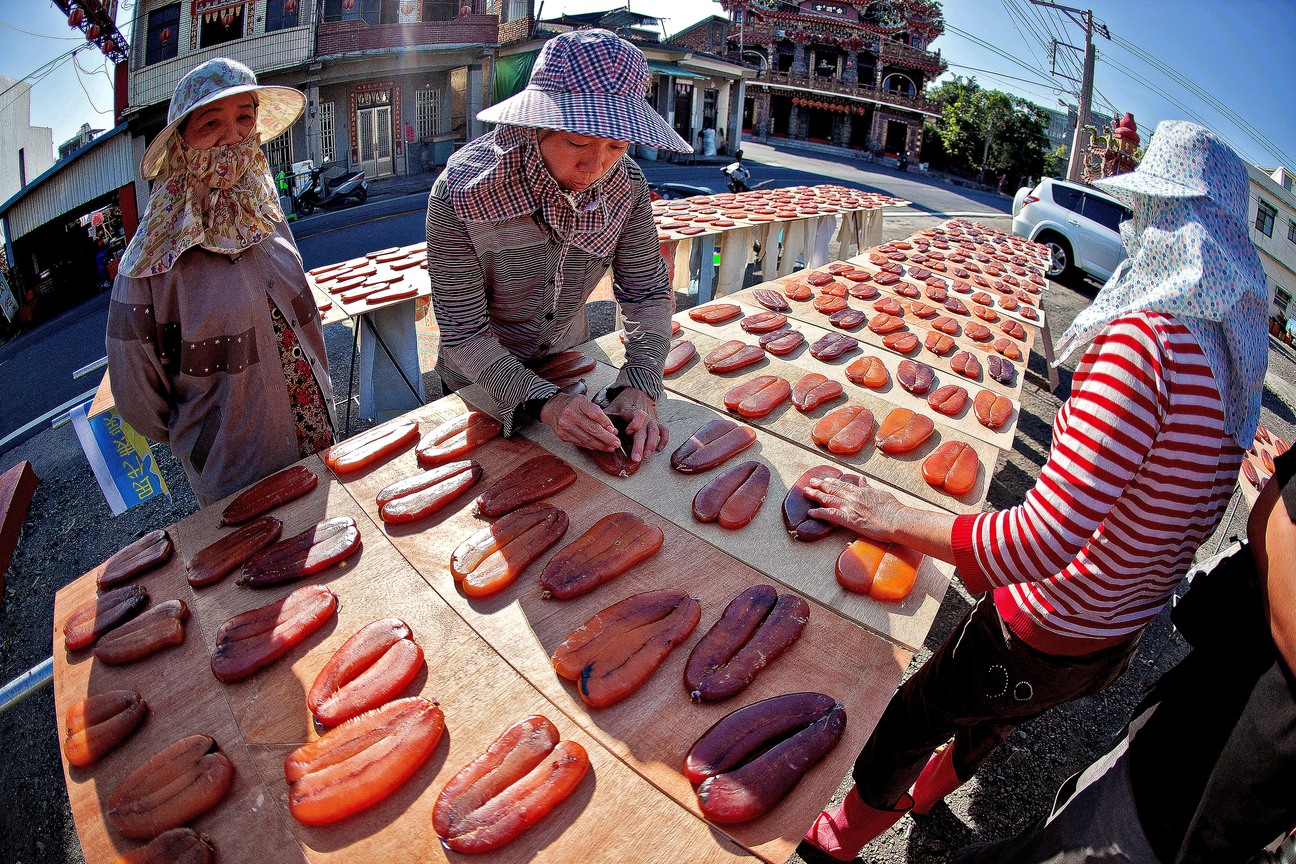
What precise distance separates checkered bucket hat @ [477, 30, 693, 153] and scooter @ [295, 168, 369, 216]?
253 inches

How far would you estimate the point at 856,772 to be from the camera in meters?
1.87

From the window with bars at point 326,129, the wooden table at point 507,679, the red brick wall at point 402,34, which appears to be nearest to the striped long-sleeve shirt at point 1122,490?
the wooden table at point 507,679

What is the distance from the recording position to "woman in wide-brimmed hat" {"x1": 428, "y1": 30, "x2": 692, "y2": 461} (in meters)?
1.61

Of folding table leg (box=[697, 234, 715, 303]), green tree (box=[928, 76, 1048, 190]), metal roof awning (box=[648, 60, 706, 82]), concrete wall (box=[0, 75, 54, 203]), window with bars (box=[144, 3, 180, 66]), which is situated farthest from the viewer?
green tree (box=[928, 76, 1048, 190])

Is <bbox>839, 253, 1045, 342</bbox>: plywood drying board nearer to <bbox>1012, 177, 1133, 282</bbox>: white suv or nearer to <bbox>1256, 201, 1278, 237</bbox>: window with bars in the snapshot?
<bbox>1256, 201, 1278, 237</bbox>: window with bars

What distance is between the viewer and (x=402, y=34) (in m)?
7.54

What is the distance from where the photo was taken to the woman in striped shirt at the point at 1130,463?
1.03m

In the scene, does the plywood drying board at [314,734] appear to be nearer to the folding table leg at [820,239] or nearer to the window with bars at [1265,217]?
the folding table leg at [820,239]

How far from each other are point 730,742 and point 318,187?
26.6 feet

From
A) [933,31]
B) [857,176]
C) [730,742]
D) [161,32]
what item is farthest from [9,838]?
[933,31]

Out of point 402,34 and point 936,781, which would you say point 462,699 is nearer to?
point 936,781

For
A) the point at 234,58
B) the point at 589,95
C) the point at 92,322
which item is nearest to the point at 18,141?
the point at 92,322

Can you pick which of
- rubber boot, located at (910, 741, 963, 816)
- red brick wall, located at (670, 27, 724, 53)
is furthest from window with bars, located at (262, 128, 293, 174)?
red brick wall, located at (670, 27, 724, 53)

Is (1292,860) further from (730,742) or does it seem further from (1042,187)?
(1042,187)
